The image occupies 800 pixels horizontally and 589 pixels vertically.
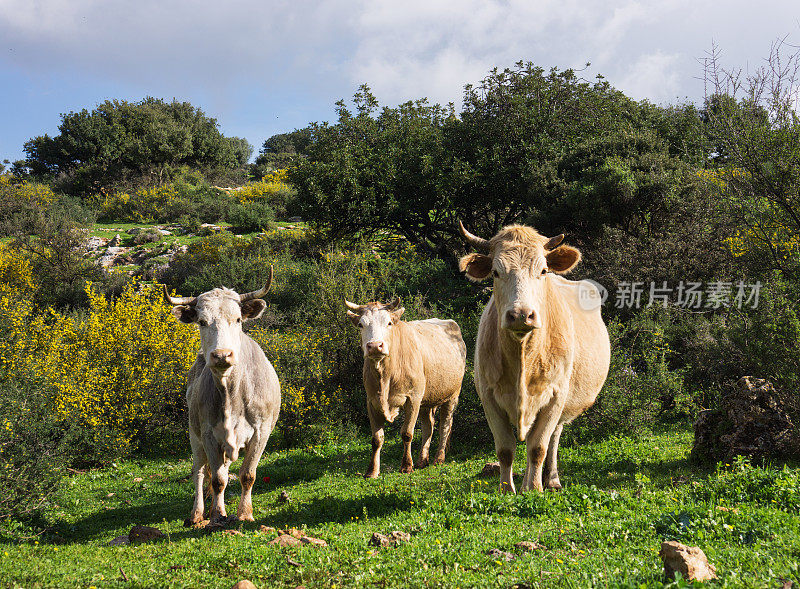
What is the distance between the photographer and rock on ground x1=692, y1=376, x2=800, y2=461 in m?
7.87

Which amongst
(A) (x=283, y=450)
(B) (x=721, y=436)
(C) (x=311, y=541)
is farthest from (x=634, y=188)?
(C) (x=311, y=541)

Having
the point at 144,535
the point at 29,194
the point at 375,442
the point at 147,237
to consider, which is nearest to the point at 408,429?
the point at 375,442

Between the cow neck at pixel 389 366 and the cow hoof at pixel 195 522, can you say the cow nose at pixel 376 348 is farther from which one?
the cow hoof at pixel 195 522

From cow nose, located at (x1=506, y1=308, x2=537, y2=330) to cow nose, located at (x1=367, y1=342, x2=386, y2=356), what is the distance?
450 cm

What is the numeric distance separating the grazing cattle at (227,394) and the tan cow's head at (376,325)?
206 centimetres

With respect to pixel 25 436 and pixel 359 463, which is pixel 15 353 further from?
pixel 359 463

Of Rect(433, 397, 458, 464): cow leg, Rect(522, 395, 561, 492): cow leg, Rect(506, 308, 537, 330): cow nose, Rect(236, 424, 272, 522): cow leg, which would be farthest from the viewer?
Rect(433, 397, 458, 464): cow leg

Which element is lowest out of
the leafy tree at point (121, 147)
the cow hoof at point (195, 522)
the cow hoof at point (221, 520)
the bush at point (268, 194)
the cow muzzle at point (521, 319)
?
the cow hoof at point (195, 522)

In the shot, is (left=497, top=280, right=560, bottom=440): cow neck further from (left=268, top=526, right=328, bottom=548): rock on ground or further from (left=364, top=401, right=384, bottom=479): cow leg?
(left=364, top=401, right=384, bottom=479): cow leg

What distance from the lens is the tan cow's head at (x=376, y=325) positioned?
9.45m

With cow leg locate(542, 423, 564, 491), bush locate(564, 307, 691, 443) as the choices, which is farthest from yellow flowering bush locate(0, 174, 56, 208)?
cow leg locate(542, 423, 564, 491)

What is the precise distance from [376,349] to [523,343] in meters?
4.00

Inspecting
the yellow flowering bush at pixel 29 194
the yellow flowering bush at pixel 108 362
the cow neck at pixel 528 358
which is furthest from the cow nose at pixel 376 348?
the yellow flowering bush at pixel 29 194

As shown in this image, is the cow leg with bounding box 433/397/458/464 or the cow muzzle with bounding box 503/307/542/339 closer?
the cow muzzle with bounding box 503/307/542/339
